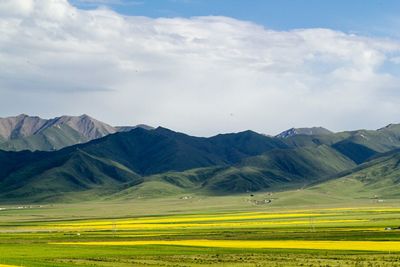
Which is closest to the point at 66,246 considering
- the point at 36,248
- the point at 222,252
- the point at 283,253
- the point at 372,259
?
the point at 36,248

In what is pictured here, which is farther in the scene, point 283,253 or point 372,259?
point 283,253

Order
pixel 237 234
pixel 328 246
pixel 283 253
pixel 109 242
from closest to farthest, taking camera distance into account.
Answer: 1. pixel 283 253
2. pixel 328 246
3. pixel 109 242
4. pixel 237 234

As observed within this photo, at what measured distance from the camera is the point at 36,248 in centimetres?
8725

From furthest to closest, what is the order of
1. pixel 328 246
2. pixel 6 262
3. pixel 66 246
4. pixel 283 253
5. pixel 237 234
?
pixel 237 234, pixel 66 246, pixel 328 246, pixel 283 253, pixel 6 262

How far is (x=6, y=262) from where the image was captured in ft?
215

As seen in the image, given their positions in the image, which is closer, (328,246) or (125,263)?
(125,263)

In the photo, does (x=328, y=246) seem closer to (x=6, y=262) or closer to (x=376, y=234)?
(x=376, y=234)

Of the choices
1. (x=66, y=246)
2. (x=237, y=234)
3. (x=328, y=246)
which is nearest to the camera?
(x=328, y=246)

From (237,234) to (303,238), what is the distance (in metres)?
14.6

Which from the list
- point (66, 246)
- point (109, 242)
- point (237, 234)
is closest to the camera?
point (66, 246)

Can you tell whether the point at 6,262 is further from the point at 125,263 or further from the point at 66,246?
the point at 66,246

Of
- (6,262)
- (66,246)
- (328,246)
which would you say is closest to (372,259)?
(328,246)

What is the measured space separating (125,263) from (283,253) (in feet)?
56.8

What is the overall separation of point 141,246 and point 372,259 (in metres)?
31.0
